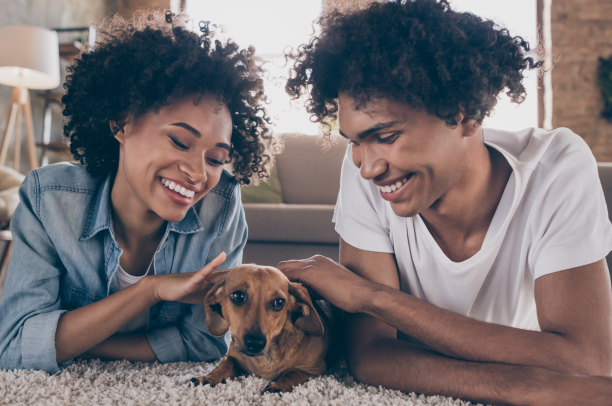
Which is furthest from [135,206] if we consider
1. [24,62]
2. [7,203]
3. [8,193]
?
[24,62]

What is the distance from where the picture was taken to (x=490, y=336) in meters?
1.01

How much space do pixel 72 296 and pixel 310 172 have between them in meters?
2.19

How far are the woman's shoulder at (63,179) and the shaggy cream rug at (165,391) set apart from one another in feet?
1.72

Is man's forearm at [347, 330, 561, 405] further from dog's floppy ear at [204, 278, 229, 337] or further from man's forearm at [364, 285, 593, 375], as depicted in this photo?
dog's floppy ear at [204, 278, 229, 337]

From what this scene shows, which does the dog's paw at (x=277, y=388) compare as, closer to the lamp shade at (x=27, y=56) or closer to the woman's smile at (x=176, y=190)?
the woman's smile at (x=176, y=190)

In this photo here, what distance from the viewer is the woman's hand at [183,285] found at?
1.18 meters

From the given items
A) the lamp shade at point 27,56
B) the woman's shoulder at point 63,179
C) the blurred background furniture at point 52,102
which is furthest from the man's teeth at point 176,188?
the blurred background furniture at point 52,102

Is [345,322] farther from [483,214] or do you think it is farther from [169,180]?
[169,180]

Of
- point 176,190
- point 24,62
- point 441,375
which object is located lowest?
point 441,375

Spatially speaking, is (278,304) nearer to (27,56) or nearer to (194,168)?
(194,168)

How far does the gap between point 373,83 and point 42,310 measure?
1108mm

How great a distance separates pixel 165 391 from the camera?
3.55 ft

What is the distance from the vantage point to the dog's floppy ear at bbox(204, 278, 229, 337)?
1198 mm

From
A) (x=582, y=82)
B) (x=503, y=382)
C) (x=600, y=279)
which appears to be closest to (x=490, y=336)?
(x=503, y=382)
